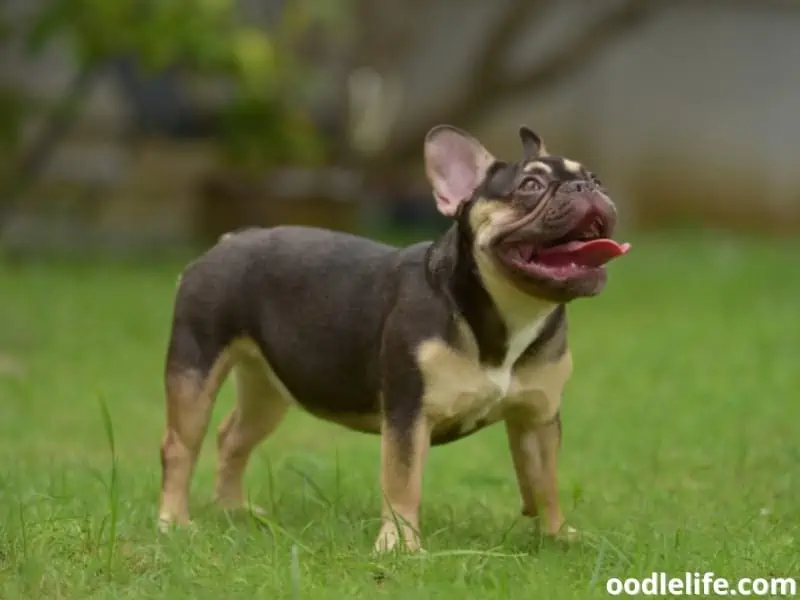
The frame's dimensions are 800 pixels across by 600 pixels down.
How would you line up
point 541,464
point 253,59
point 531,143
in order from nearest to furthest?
point 531,143 < point 541,464 < point 253,59

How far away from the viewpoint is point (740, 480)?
518 cm

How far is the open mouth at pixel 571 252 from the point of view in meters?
3.84

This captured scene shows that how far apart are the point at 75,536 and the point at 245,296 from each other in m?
0.97

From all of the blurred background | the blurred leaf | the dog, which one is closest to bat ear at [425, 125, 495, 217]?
the dog

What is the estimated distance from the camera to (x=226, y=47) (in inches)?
424

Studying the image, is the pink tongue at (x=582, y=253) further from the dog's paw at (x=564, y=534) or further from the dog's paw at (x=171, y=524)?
the dog's paw at (x=171, y=524)

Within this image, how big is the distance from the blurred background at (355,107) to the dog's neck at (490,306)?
22.0 feet

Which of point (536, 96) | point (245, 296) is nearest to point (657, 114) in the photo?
point (536, 96)

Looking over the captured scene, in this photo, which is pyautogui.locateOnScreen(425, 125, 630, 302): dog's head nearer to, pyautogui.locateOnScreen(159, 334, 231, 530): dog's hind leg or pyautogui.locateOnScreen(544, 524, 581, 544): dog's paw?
pyautogui.locateOnScreen(544, 524, 581, 544): dog's paw

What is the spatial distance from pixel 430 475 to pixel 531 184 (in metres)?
2.01

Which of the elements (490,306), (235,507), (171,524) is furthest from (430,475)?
(490,306)

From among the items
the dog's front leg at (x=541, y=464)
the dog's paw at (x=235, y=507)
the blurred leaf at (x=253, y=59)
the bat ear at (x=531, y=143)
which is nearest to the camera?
the bat ear at (x=531, y=143)

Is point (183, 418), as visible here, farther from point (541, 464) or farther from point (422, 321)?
point (541, 464)

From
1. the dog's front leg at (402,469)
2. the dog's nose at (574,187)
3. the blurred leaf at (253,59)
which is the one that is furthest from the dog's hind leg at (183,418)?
the blurred leaf at (253,59)
